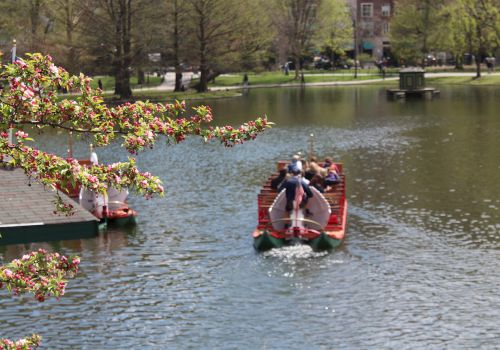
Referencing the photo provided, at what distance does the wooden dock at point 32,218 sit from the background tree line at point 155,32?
49777 mm

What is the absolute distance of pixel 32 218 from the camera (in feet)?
76.4

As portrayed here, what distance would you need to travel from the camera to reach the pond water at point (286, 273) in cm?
2106

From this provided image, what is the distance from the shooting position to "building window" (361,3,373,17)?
463 feet

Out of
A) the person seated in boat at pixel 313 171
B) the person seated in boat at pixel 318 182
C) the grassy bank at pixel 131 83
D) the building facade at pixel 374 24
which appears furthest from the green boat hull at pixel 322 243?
the building facade at pixel 374 24

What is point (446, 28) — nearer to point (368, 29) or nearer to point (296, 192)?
point (368, 29)

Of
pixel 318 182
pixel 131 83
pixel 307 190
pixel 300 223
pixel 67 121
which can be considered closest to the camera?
pixel 67 121

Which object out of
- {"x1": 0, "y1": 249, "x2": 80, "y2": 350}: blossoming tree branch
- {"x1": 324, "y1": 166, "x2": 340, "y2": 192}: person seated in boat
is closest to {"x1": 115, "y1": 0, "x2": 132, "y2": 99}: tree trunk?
{"x1": 324, "y1": 166, "x2": 340, "y2": 192}: person seated in boat

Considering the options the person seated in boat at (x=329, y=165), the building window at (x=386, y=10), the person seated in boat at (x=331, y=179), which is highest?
the building window at (x=386, y=10)

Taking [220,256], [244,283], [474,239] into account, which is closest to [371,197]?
[474,239]

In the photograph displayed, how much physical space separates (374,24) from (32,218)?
12229 cm

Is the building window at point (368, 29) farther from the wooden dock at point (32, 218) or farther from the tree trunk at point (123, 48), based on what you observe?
the wooden dock at point (32, 218)

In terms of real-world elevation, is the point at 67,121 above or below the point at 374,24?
below

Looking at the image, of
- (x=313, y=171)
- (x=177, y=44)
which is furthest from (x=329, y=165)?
(x=177, y=44)

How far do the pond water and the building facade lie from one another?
97.5 meters
